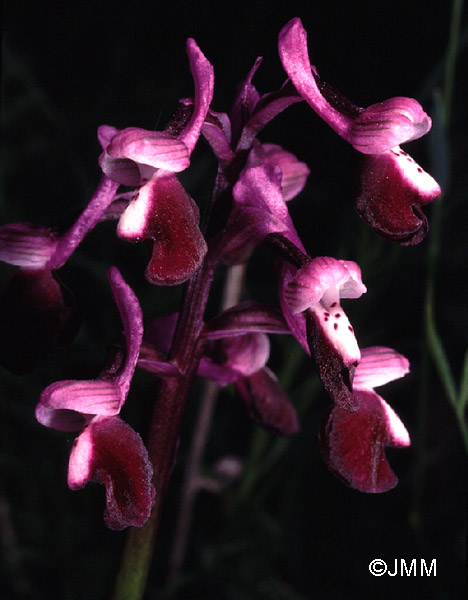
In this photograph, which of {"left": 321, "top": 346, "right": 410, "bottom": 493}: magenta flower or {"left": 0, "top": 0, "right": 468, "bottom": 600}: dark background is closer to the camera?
{"left": 321, "top": 346, "right": 410, "bottom": 493}: magenta flower

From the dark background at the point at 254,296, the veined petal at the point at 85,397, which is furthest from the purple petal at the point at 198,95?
the dark background at the point at 254,296

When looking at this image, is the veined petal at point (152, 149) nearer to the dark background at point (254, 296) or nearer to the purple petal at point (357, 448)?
the purple petal at point (357, 448)

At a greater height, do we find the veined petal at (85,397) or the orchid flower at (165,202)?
the orchid flower at (165,202)

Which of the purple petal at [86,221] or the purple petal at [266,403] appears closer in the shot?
the purple petal at [86,221]

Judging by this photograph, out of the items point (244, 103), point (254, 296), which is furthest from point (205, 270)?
point (254, 296)

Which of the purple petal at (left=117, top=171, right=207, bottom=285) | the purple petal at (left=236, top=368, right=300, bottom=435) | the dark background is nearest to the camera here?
the purple petal at (left=117, top=171, right=207, bottom=285)

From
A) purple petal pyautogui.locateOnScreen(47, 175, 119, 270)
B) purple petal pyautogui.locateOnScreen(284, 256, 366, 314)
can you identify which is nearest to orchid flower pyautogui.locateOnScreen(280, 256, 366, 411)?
purple petal pyautogui.locateOnScreen(284, 256, 366, 314)

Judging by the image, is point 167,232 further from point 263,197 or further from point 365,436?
point 365,436

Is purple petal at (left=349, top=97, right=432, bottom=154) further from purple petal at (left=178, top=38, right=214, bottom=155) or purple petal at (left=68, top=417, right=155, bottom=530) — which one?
purple petal at (left=68, top=417, right=155, bottom=530)
